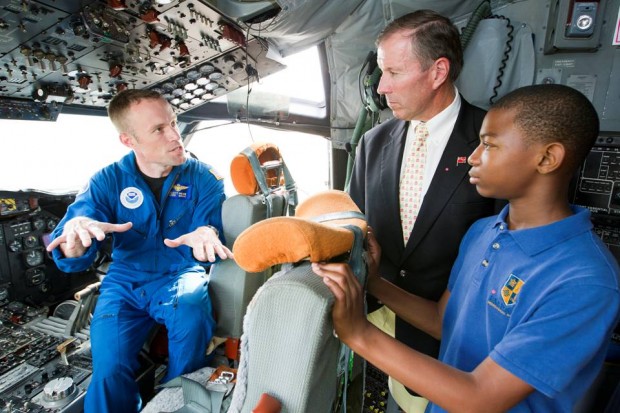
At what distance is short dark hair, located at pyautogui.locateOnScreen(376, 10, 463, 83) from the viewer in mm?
1272

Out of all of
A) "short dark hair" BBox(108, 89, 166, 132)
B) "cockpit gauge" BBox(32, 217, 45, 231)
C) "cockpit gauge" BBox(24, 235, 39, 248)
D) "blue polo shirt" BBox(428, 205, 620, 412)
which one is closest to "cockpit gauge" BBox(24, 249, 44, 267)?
"cockpit gauge" BBox(24, 235, 39, 248)

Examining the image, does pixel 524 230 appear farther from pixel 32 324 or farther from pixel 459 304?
pixel 32 324

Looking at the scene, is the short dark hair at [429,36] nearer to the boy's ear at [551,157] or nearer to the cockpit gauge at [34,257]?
the boy's ear at [551,157]

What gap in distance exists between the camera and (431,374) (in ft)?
2.26

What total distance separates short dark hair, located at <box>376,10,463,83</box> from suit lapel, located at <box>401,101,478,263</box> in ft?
0.77

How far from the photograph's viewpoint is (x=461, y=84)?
2.10m

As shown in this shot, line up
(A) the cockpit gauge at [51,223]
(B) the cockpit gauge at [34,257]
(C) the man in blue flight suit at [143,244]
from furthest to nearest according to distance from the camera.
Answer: (A) the cockpit gauge at [51,223]
(B) the cockpit gauge at [34,257]
(C) the man in blue flight suit at [143,244]

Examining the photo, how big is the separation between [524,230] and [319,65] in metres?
3.05

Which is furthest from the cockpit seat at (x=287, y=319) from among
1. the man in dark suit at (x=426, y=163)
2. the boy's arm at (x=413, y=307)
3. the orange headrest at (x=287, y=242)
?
the man in dark suit at (x=426, y=163)

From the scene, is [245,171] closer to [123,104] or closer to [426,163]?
[123,104]

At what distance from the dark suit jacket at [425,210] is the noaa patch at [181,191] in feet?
3.73

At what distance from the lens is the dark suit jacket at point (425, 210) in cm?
128

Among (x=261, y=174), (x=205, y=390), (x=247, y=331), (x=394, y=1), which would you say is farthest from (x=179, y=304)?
(x=394, y=1)

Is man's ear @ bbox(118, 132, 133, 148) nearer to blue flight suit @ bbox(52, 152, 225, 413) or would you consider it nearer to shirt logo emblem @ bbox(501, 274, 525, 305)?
blue flight suit @ bbox(52, 152, 225, 413)
